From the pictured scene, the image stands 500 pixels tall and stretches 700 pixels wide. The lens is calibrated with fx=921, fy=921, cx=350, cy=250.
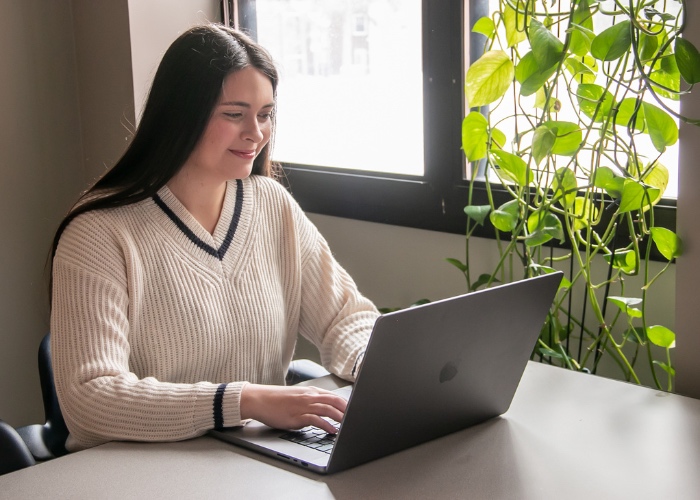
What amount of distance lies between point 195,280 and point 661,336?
90 centimetres

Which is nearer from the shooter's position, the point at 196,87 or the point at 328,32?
the point at 196,87

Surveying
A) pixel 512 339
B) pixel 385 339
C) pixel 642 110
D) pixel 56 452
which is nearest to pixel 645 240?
pixel 642 110

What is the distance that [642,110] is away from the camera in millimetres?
1744

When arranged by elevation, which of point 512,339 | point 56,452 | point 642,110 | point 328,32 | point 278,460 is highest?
point 328,32

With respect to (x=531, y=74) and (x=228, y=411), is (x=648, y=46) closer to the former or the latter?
(x=531, y=74)

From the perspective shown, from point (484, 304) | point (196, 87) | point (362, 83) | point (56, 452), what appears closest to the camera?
point (484, 304)

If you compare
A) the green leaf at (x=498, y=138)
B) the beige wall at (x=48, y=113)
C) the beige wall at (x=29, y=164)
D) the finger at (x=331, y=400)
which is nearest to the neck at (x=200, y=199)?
the finger at (x=331, y=400)

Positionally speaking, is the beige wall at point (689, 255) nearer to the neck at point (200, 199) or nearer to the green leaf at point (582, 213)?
the green leaf at point (582, 213)

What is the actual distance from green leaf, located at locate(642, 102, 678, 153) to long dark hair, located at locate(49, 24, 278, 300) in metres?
0.74

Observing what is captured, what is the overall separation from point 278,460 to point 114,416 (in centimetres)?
30

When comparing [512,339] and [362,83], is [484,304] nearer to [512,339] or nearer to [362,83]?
[512,339]

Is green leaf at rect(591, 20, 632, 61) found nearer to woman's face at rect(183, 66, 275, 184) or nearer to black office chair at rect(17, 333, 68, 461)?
woman's face at rect(183, 66, 275, 184)

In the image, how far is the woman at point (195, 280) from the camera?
1482 mm

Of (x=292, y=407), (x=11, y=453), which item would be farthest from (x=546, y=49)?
(x=11, y=453)
